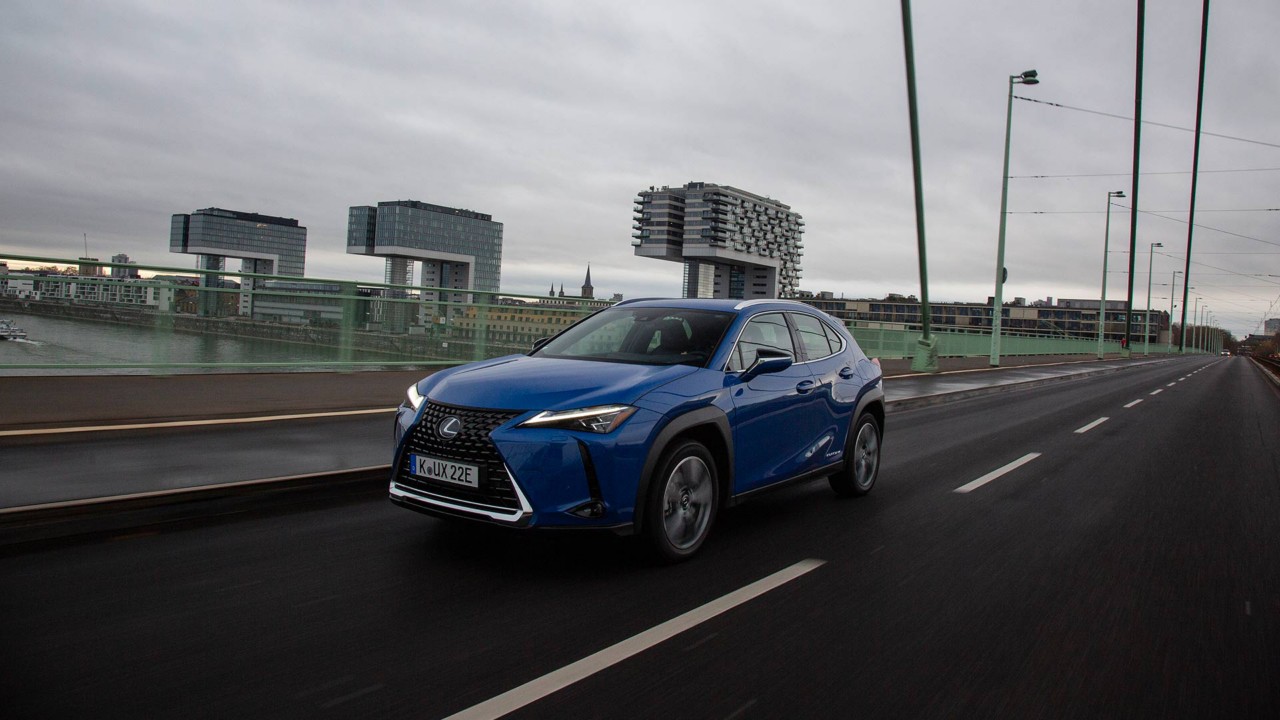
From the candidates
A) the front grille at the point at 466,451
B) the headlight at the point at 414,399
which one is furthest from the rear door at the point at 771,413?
the headlight at the point at 414,399

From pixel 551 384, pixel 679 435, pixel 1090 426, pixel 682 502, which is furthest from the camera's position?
pixel 1090 426

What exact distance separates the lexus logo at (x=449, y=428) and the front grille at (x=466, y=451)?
0.02 meters

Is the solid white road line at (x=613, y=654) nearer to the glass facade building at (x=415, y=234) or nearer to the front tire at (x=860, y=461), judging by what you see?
the front tire at (x=860, y=461)

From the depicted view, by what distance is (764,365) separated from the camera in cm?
496

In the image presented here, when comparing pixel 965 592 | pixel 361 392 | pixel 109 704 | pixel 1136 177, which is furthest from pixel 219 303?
pixel 1136 177

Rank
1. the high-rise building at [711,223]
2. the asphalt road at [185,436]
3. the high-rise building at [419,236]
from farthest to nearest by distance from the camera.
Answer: the high-rise building at [711,223] → the high-rise building at [419,236] → the asphalt road at [185,436]

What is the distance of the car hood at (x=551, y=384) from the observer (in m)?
4.10

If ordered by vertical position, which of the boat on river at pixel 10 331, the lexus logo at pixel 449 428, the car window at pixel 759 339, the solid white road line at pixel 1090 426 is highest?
the car window at pixel 759 339

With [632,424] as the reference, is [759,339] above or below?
above

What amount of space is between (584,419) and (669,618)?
3.32 feet

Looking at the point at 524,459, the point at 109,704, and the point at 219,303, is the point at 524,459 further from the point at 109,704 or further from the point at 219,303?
the point at 219,303

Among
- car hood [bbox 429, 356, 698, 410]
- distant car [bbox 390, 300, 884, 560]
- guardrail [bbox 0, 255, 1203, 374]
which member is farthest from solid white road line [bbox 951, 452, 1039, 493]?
guardrail [bbox 0, 255, 1203, 374]

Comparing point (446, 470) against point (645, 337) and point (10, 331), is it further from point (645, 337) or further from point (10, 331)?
point (10, 331)

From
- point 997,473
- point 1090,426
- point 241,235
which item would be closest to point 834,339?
point 997,473
